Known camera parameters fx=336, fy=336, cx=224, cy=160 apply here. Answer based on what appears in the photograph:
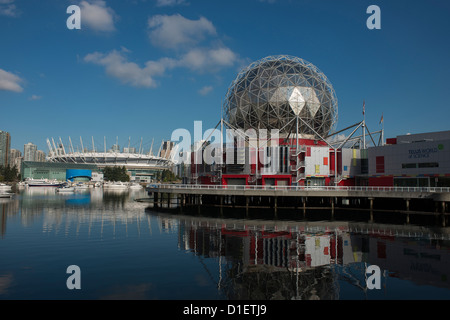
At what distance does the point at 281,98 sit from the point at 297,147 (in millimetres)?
11343

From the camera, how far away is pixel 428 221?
3688 cm

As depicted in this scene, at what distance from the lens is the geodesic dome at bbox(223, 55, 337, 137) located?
2303 inches

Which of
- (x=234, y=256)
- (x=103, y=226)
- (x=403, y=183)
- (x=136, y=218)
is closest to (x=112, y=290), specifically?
(x=234, y=256)

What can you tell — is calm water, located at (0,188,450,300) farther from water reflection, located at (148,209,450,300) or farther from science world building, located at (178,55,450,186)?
science world building, located at (178,55,450,186)

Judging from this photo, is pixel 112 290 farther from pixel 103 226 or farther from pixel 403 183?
pixel 403 183

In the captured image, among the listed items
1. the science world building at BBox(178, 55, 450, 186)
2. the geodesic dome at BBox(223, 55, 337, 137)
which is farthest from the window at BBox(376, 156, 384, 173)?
the geodesic dome at BBox(223, 55, 337, 137)

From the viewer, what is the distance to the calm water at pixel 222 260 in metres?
14.6

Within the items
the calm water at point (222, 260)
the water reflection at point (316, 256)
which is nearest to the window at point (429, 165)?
the calm water at point (222, 260)

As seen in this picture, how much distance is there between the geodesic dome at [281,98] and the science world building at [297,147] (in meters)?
0.17

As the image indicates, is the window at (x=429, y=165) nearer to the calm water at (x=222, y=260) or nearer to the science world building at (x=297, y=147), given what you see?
the science world building at (x=297, y=147)

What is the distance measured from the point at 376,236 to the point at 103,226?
24.9 meters

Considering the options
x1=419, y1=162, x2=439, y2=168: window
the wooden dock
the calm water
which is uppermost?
x1=419, y1=162, x2=439, y2=168: window

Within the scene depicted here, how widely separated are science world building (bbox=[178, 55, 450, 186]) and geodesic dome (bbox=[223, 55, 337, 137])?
17 centimetres

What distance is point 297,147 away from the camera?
5097cm
